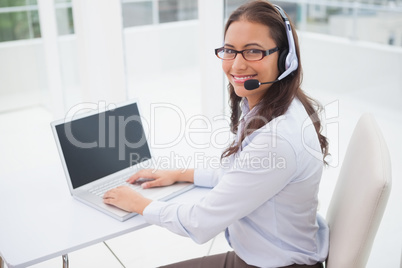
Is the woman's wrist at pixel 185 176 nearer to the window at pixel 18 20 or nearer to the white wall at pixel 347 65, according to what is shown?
the white wall at pixel 347 65

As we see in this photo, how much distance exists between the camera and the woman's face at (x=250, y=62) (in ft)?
4.24

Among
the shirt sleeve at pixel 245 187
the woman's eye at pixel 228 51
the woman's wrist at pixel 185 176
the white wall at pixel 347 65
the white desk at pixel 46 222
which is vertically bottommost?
the white desk at pixel 46 222

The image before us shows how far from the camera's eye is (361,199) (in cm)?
121

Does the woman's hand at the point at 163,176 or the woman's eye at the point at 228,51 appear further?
the woman's hand at the point at 163,176

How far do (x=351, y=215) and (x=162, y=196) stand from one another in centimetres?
59

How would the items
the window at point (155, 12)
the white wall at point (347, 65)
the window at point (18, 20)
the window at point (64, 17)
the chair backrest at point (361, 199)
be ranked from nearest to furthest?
the chair backrest at point (361, 199), the white wall at point (347, 65), the window at point (155, 12), the window at point (64, 17), the window at point (18, 20)

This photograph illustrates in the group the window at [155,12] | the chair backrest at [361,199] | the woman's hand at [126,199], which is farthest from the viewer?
the window at [155,12]

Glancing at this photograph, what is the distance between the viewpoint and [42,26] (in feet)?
12.3

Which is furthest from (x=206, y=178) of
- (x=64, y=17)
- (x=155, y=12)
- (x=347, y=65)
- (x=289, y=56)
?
(x=64, y=17)

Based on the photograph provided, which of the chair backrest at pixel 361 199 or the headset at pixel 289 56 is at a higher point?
the headset at pixel 289 56

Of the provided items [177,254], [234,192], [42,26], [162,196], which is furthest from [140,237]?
[42,26]

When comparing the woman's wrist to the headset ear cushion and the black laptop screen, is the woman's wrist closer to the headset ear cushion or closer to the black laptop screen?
the black laptop screen

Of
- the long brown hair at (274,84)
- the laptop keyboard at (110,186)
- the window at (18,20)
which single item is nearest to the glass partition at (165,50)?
the window at (18,20)

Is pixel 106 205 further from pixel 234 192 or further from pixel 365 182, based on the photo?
pixel 365 182
